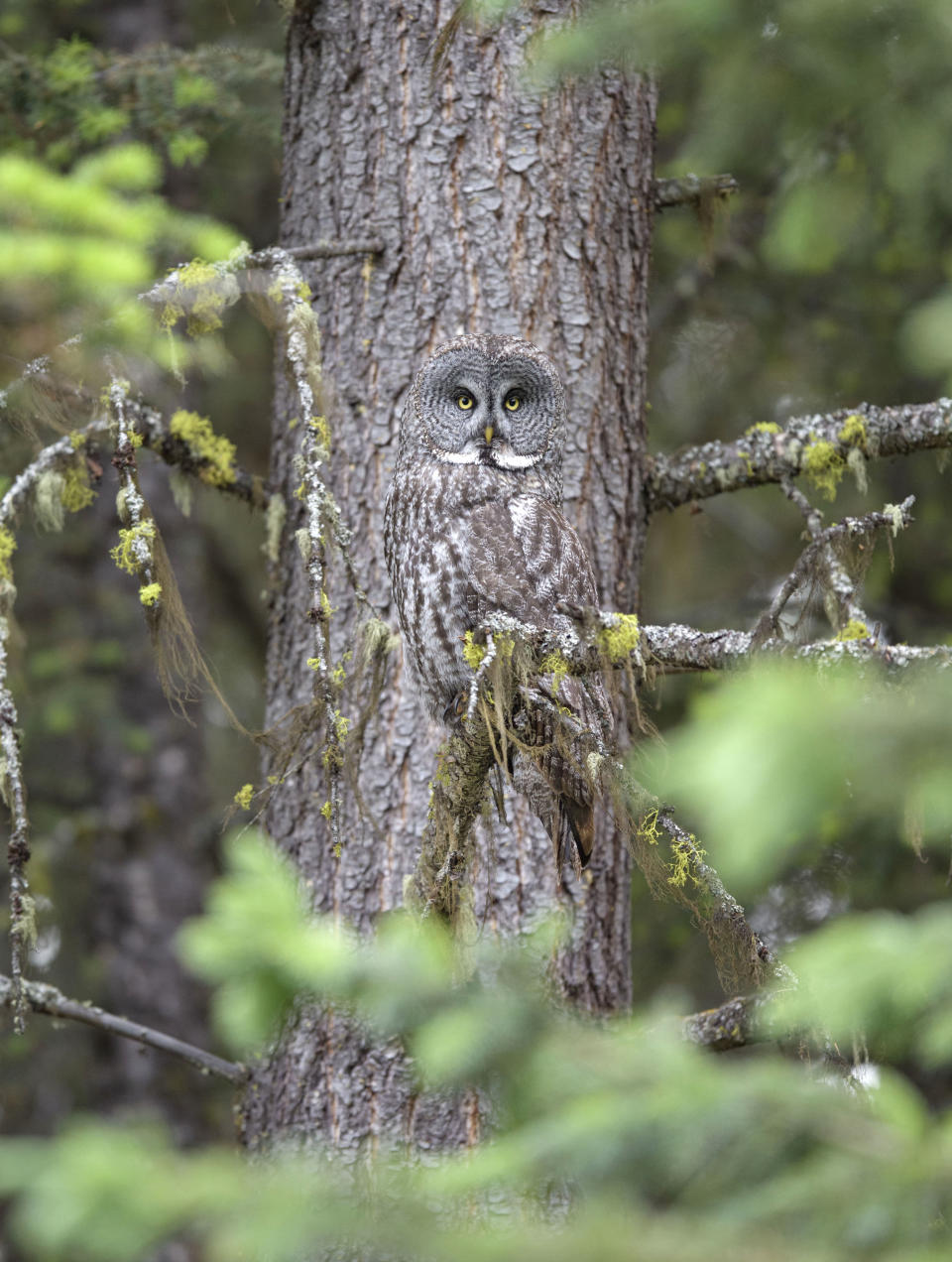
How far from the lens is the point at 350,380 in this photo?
146 inches

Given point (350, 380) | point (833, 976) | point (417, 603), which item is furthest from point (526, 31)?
point (833, 976)

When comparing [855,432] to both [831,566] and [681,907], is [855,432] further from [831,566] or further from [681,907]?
[681,907]

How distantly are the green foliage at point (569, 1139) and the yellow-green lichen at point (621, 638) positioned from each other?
107 centimetres

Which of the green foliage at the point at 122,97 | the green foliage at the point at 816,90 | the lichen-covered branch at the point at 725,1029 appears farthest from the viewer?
the green foliage at the point at 122,97

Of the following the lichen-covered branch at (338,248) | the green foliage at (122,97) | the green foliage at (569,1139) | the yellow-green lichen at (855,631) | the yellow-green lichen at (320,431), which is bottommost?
the green foliage at (569,1139)

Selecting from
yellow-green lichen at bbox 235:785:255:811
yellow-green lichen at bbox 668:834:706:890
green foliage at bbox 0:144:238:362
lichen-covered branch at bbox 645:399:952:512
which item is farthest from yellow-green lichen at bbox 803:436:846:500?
green foliage at bbox 0:144:238:362

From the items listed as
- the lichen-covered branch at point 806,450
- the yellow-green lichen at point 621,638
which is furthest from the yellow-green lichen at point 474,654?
the lichen-covered branch at point 806,450

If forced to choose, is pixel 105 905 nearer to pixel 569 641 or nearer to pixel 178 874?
pixel 178 874

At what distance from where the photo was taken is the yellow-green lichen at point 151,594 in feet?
8.98

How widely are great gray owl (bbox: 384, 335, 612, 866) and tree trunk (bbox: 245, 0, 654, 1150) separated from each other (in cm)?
8

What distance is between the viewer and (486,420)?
3738mm

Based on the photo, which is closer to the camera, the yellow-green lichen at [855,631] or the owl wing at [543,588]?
the yellow-green lichen at [855,631]

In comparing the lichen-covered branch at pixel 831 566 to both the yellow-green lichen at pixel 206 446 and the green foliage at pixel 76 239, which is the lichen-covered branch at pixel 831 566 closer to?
the green foliage at pixel 76 239

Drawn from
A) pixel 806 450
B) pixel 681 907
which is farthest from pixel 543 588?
pixel 681 907
